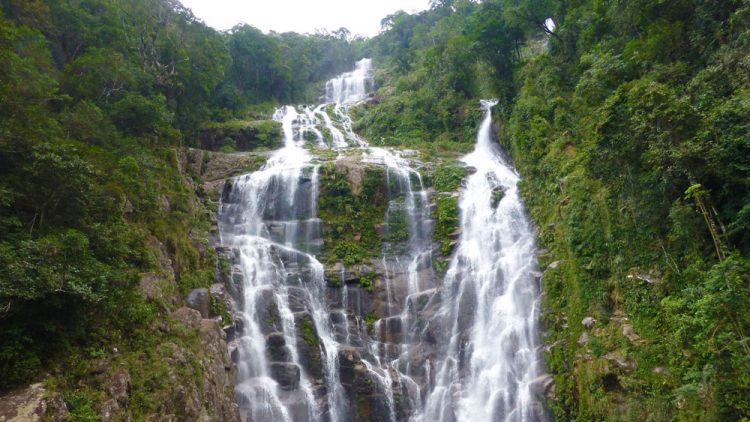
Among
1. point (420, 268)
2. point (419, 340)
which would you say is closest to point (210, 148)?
point (420, 268)

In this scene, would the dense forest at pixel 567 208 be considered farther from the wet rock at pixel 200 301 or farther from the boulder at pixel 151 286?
the wet rock at pixel 200 301

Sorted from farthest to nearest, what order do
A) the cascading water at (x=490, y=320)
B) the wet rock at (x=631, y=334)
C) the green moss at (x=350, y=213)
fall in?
the green moss at (x=350, y=213), the cascading water at (x=490, y=320), the wet rock at (x=631, y=334)

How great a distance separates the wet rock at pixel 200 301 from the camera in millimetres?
15945

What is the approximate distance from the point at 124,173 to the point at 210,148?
18.8m

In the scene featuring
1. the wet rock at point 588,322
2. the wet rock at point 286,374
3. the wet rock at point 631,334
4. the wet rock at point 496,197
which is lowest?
the wet rock at point 286,374

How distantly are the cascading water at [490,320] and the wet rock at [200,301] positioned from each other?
8.30 m

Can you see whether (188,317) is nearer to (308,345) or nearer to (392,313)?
(308,345)

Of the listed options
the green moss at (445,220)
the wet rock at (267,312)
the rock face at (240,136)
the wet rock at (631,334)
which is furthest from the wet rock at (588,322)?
the rock face at (240,136)

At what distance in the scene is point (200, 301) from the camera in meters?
16.2

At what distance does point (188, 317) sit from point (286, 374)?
4397mm

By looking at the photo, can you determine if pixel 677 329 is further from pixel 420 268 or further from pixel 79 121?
pixel 79 121

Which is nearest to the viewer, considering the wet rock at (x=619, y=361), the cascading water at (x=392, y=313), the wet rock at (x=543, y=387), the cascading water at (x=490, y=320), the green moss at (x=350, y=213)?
the wet rock at (x=619, y=361)

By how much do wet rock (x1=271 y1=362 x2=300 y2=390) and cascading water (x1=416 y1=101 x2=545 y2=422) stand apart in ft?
14.9

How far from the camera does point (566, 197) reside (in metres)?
17.8
